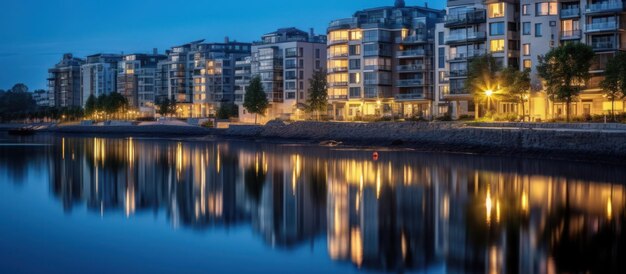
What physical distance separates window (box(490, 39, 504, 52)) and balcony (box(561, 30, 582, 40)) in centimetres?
684

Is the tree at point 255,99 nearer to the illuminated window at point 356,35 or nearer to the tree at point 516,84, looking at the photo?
the illuminated window at point 356,35

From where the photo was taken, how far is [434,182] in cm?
4241

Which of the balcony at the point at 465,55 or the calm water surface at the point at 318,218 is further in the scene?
the balcony at the point at 465,55

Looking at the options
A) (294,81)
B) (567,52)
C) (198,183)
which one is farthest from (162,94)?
(198,183)

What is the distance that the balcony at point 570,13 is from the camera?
72812 millimetres

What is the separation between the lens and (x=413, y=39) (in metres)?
98.8

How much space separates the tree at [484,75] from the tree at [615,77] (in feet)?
41.7

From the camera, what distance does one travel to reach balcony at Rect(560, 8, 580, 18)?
7281cm

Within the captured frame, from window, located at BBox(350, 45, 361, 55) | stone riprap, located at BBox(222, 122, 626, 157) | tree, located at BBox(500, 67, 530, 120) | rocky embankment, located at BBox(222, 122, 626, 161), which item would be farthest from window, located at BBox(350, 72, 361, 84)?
tree, located at BBox(500, 67, 530, 120)

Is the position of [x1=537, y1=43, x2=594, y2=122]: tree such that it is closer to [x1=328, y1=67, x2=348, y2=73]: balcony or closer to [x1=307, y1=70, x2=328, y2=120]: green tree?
[x1=307, y1=70, x2=328, y2=120]: green tree

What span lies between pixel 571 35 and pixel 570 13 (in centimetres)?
209

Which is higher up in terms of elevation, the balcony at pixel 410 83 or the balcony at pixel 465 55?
the balcony at pixel 465 55

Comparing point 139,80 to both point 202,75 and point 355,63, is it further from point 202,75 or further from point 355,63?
point 355,63

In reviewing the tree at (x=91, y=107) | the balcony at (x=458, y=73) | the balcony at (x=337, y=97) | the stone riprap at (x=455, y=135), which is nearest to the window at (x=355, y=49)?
the balcony at (x=337, y=97)
